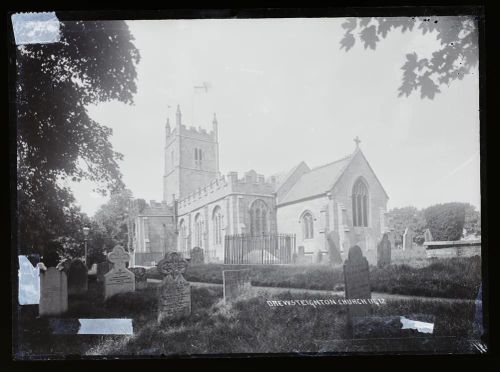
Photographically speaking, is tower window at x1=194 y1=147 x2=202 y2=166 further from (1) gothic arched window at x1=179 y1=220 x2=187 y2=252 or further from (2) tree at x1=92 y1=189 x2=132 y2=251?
(2) tree at x1=92 y1=189 x2=132 y2=251

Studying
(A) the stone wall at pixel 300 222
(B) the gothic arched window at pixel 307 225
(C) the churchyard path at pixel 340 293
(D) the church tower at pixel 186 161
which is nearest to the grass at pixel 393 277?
(C) the churchyard path at pixel 340 293

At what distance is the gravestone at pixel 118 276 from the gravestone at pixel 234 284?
1241 mm

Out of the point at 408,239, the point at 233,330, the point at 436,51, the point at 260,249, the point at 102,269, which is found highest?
the point at 436,51

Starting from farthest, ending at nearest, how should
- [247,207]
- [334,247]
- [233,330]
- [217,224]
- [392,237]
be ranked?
[217,224]
[247,207]
[334,247]
[392,237]
[233,330]

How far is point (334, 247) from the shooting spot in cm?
438

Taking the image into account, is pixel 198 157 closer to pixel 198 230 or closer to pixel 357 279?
pixel 198 230

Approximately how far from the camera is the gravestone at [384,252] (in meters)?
4.29

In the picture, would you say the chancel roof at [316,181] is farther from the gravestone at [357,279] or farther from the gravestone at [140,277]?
the gravestone at [140,277]

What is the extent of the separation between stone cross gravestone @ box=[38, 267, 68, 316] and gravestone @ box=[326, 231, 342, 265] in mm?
3481

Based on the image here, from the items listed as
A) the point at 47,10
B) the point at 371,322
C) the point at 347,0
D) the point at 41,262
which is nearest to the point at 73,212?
the point at 41,262

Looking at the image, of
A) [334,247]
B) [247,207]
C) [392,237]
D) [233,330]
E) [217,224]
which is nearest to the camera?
[233,330]

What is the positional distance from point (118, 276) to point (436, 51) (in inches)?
202

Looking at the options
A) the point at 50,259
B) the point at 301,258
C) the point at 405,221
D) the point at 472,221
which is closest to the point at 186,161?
the point at 301,258

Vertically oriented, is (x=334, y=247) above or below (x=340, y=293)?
above
